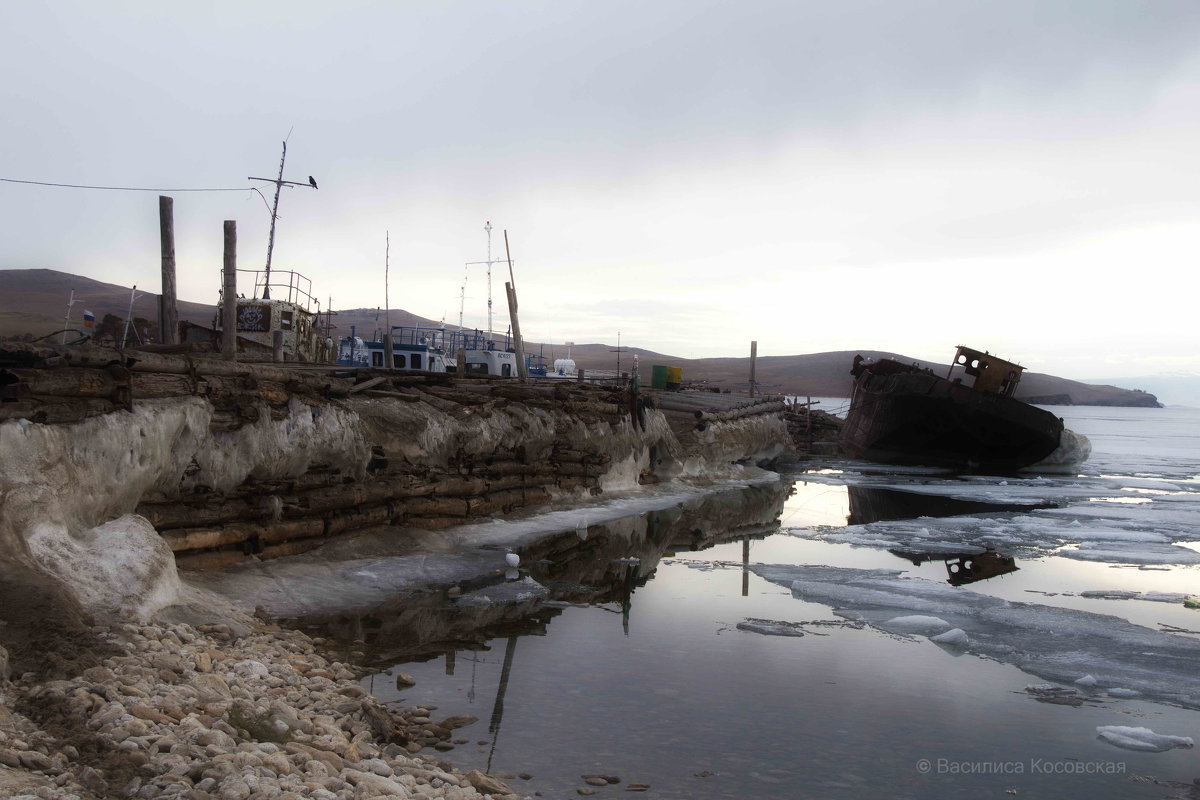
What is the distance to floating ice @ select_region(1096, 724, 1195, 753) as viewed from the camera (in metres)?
7.98

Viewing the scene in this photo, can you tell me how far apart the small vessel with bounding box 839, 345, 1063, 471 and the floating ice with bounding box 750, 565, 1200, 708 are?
1150 inches

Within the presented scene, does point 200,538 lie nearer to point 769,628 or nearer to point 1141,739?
point 769,628

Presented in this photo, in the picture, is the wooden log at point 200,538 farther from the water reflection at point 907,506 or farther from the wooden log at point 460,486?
the water reflection at point 907,506

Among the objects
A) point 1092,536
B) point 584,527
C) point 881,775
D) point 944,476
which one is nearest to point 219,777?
point 881,775

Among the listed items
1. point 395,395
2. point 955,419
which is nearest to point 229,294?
point 395,395

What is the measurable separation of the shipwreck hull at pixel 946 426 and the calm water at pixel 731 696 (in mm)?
27565

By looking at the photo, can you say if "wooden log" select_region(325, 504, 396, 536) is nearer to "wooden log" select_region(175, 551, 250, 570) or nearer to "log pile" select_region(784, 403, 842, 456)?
"wooden log" select_region(175, 551, 250, 570)

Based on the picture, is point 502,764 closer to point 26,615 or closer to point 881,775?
point 881,775

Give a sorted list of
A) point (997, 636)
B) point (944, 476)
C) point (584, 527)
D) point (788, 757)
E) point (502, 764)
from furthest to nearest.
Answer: point (944, 476), point (584, 527), point (997, 636), point (788, 757), point (502, 764)

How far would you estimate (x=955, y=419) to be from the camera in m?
42.6

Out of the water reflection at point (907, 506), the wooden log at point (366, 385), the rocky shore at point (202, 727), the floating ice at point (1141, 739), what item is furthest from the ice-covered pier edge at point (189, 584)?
the water reflection at point (907, 506)

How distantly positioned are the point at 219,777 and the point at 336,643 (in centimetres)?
454

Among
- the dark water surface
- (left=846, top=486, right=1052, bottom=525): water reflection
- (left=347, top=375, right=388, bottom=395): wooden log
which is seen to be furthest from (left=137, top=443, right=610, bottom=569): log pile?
(left=846, top=486, right=1052, bottom=525): water reflection

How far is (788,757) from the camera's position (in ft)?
24.1
